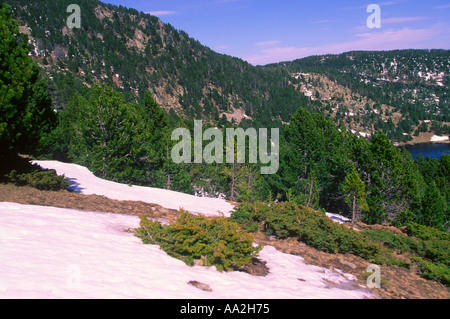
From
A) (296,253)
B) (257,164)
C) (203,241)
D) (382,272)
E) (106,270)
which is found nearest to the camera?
(106,270)

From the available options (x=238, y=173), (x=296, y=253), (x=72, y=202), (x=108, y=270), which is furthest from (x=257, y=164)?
(x=108, y=270)

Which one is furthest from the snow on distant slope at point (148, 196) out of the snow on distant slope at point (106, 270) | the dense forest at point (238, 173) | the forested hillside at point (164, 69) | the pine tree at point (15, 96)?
the forested hillside at point (164, 69)

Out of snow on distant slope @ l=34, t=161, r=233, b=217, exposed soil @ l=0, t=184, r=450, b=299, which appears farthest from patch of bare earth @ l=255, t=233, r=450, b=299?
snow on distant slope @ l=34, t=161, r=233, b=217

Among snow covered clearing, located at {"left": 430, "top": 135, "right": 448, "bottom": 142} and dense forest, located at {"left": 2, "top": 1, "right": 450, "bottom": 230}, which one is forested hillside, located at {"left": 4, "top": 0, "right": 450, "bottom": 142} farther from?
dense forest, located at {"left": 2, "top": 1, "right": 450, "bottom": 230}

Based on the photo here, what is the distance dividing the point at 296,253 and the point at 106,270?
646 centimetres

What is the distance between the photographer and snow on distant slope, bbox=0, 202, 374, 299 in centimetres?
504

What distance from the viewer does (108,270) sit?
19.3ft

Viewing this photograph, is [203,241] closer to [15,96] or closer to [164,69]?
[15,96]

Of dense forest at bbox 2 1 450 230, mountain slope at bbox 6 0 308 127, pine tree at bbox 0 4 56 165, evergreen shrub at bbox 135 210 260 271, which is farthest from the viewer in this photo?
mountain slope at bbox 6 0 308 127

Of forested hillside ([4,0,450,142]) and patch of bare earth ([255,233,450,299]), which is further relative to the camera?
forested hillside ([4,0,450,142])

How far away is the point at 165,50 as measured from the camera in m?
166

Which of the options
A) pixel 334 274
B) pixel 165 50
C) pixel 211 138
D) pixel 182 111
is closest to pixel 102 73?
pixel 182 111

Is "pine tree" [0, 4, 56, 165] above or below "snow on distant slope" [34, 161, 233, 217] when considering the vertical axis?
above

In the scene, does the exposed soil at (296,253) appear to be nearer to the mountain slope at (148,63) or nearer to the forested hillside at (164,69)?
the forested hillside at (164,69)
